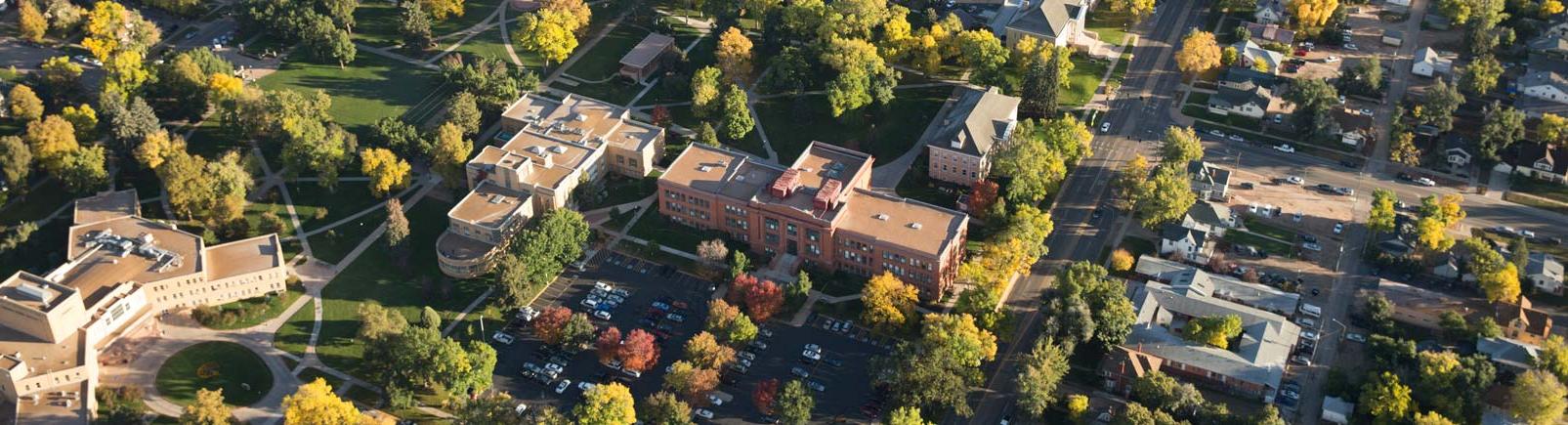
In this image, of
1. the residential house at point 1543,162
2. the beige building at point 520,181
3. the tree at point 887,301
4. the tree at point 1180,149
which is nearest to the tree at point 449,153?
the beige building at point 520,181

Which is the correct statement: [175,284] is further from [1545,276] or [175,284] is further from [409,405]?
[1545,276]

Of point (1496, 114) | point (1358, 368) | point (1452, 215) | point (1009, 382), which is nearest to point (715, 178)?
point (1009, 382)

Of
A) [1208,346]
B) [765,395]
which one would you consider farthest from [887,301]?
[1208,346]

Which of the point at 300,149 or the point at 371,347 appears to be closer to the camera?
the point at 371,347

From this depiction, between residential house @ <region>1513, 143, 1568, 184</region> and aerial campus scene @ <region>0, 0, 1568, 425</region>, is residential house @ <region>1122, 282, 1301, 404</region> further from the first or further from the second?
residential house @ <region>1513, 143, 1568, 184</region>

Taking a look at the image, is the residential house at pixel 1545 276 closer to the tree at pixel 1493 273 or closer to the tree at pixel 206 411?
the tree at pixel 1493 273
